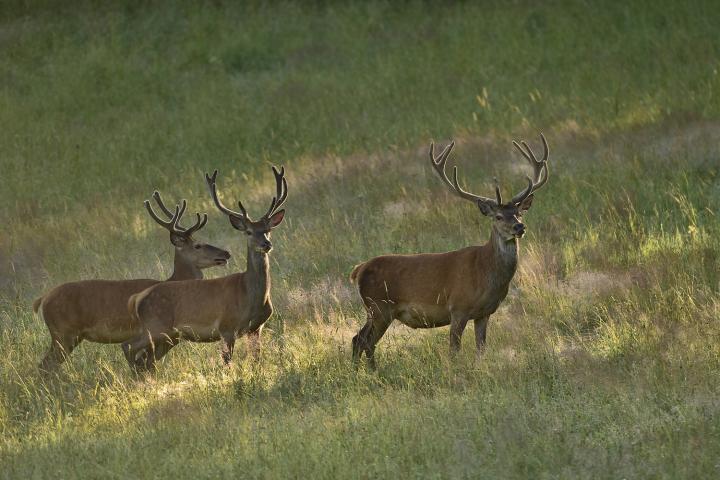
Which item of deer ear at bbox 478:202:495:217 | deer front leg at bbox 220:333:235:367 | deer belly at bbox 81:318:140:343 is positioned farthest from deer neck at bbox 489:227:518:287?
deer belly at bbox 81:318:140:343

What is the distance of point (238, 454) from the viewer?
24.2ft

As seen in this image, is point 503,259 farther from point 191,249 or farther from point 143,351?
point 191,249

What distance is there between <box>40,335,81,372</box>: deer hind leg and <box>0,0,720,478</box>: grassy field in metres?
0.15

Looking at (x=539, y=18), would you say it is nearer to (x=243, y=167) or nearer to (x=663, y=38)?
(x=663, y=38)

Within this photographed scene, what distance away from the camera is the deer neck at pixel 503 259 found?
9117mm

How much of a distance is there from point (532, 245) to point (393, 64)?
1049 centimetres

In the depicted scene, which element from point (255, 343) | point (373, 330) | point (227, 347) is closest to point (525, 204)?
point (373, 330)

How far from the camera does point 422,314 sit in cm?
941

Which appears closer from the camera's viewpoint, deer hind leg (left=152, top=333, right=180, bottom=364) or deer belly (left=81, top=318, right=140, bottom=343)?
deer hind leg (left=152, top=333, right=180, bottom=364)

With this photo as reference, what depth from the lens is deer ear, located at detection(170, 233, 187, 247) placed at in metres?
11.0

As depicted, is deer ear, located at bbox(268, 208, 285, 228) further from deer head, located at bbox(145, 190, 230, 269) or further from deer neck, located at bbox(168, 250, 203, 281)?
deer neck, located at bbox(168, 250, 203, 281)

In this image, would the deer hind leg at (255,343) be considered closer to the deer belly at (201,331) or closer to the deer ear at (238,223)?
the deer belly at (201,331)

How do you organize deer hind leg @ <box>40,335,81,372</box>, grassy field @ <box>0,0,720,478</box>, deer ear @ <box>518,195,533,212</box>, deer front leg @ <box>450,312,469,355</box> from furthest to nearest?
deer hind leg @ <box>40,335,81,372</box> → deer ear @ <box>518,195,533,212</box> → deer front leg @ <box>450,312,469,355</box> → grassy field @ <box>0,0,720,478</box>

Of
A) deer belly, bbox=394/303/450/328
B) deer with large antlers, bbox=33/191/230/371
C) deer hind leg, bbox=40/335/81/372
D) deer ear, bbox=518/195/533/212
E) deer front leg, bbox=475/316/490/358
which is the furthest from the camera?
deer with large antlers, bbox=33/191/230/371
